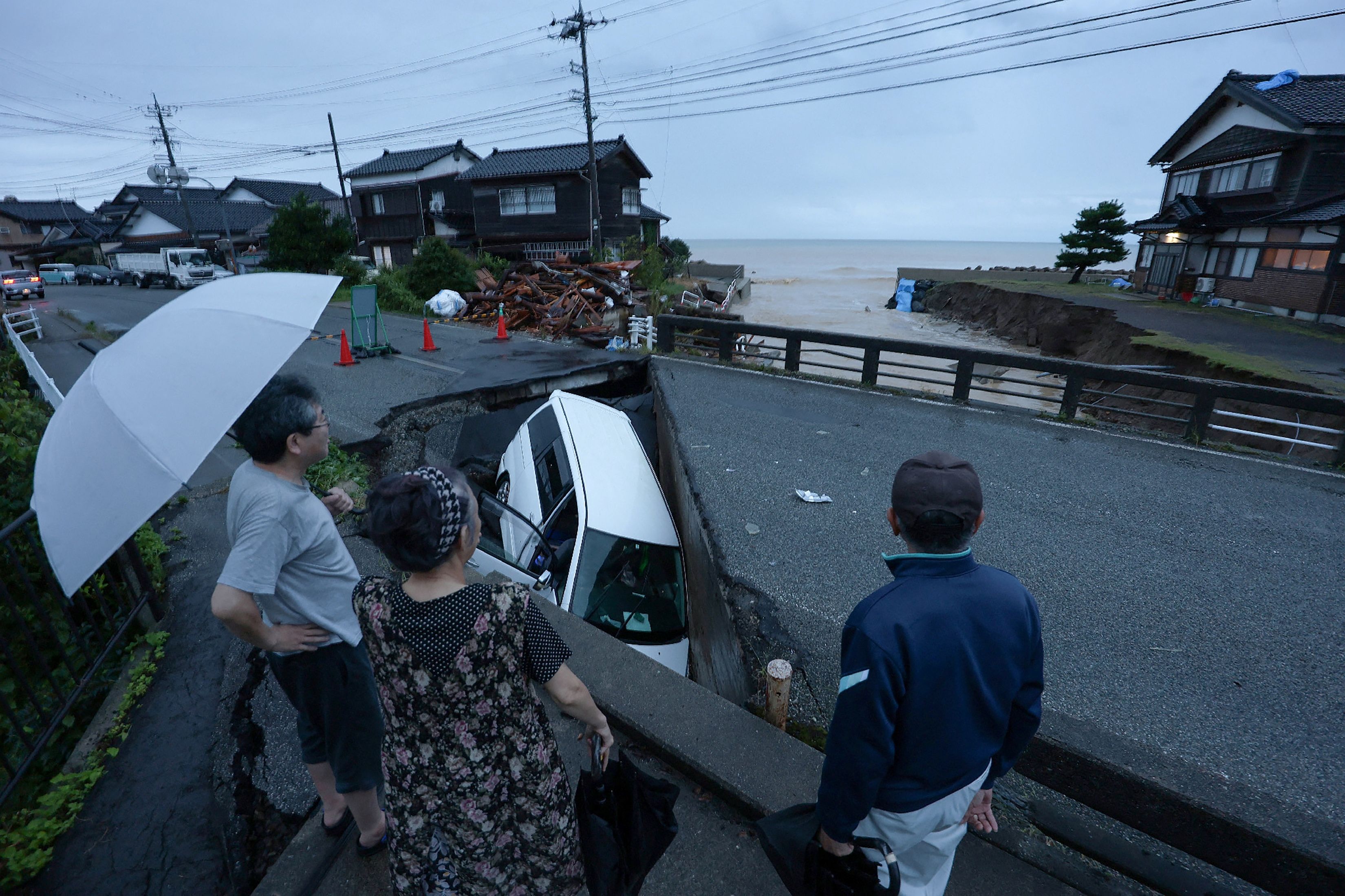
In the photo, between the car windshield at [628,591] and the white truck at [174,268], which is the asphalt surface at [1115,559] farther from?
the white truck at [174,268]

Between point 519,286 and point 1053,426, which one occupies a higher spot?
point 519,286

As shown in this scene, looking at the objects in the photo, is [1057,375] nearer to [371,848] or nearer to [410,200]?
[371,848]

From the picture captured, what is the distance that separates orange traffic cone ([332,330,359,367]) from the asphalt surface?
25.8ft

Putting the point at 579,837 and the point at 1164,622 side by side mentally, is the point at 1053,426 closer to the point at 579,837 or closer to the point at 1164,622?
the point at 1164,622

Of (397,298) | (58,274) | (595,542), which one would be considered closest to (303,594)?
(595,542)

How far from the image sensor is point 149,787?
118 inches

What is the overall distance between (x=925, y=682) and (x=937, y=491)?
0.51 metres

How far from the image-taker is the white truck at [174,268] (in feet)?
107

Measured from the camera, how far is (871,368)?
33.5 ft

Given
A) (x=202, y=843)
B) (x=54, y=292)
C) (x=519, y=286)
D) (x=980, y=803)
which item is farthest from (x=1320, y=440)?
(x=54, y=292)

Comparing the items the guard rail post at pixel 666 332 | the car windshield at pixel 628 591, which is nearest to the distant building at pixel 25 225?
the guard rail post at pixel 666 332

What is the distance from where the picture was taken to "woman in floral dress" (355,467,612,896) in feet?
5.14

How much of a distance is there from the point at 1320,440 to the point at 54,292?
176 ft

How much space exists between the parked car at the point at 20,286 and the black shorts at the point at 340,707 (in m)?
35.7
